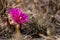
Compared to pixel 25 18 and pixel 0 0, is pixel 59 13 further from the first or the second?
pixel 25 18

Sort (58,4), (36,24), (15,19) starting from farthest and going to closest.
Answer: (58,4) → (36,24) → (15,19)

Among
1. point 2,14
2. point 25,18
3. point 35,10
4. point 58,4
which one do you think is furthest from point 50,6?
point 25,18

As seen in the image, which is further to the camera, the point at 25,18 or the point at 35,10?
the point at 35,10

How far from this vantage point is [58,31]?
2375 mm

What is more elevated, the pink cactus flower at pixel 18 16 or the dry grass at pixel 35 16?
the pink cactus flower at pixel 18 16

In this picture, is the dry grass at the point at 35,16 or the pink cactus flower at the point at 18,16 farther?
the dry grass at the point at 35,16

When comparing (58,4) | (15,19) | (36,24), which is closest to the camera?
(15,19)

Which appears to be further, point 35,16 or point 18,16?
point 35,16

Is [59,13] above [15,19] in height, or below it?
below

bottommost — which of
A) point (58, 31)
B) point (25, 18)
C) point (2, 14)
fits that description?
point (58, 31)

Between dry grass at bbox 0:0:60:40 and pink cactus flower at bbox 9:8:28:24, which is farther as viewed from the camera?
dry grass at bbox 0:0:60:40

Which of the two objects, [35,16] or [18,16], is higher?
[18,16]

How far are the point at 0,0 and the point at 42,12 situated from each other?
45 cm

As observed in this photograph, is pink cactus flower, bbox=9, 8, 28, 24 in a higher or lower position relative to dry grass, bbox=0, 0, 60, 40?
higher
